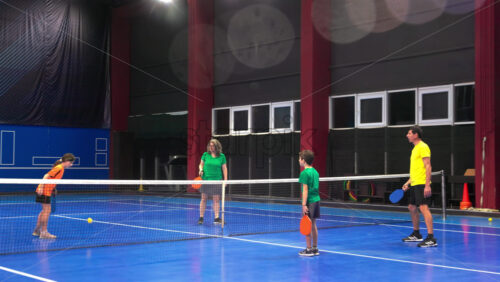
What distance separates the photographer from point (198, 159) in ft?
80.2

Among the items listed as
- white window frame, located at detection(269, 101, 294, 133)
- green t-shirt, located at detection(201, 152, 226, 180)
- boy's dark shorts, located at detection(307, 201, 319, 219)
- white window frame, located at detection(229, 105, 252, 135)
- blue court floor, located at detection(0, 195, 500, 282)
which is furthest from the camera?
white window frame, located at detection(229, 105, 252, 135)

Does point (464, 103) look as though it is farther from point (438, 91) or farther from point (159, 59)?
point (159, 59)

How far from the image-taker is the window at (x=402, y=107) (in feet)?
59.2

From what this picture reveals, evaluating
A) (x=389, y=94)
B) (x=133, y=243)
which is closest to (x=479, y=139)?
(x=389, y=94)

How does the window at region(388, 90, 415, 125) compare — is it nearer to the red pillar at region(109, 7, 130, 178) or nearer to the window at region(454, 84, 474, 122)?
the window at region(454, 84, 474, 122)

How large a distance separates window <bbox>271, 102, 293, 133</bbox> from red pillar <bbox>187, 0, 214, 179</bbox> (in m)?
3.57

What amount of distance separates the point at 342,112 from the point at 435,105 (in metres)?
3.68

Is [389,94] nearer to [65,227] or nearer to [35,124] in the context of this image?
[65,227]

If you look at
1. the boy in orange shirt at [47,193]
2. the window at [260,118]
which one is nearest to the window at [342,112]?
the window at [260,118]

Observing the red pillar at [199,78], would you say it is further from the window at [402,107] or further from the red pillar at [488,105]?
the red pillar at [488,105]

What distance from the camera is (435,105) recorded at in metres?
17.4

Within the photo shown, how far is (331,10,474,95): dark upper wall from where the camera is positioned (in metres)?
16.7

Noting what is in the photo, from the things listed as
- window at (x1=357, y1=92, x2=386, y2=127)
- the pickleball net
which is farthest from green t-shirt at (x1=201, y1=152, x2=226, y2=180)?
window at (x1=357, y1=92, x2=386, y2=127)

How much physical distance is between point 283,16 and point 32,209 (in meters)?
11.6
